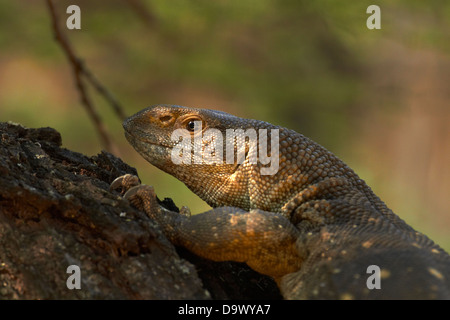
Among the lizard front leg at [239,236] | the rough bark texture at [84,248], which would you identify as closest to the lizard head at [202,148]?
the lizard front leg at [239,236]

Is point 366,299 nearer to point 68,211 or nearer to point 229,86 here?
point 68,211

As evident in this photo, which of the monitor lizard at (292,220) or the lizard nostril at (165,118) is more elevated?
the lizard nostril at (165,118)

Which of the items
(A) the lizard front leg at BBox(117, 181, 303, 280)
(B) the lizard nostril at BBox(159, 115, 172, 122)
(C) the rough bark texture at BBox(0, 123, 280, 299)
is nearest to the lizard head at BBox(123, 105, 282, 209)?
(B) the lizard nostril at BBox(159, 115, 172, 122)

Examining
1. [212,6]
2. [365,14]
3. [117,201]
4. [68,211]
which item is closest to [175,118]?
[117,201]

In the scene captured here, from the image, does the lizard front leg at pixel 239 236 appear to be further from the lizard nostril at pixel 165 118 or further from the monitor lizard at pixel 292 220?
the lizard nostril at pixel 165 118

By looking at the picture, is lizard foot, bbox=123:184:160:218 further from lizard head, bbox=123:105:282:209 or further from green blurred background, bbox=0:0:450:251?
green blurred background, bbox=0:0:450:251
